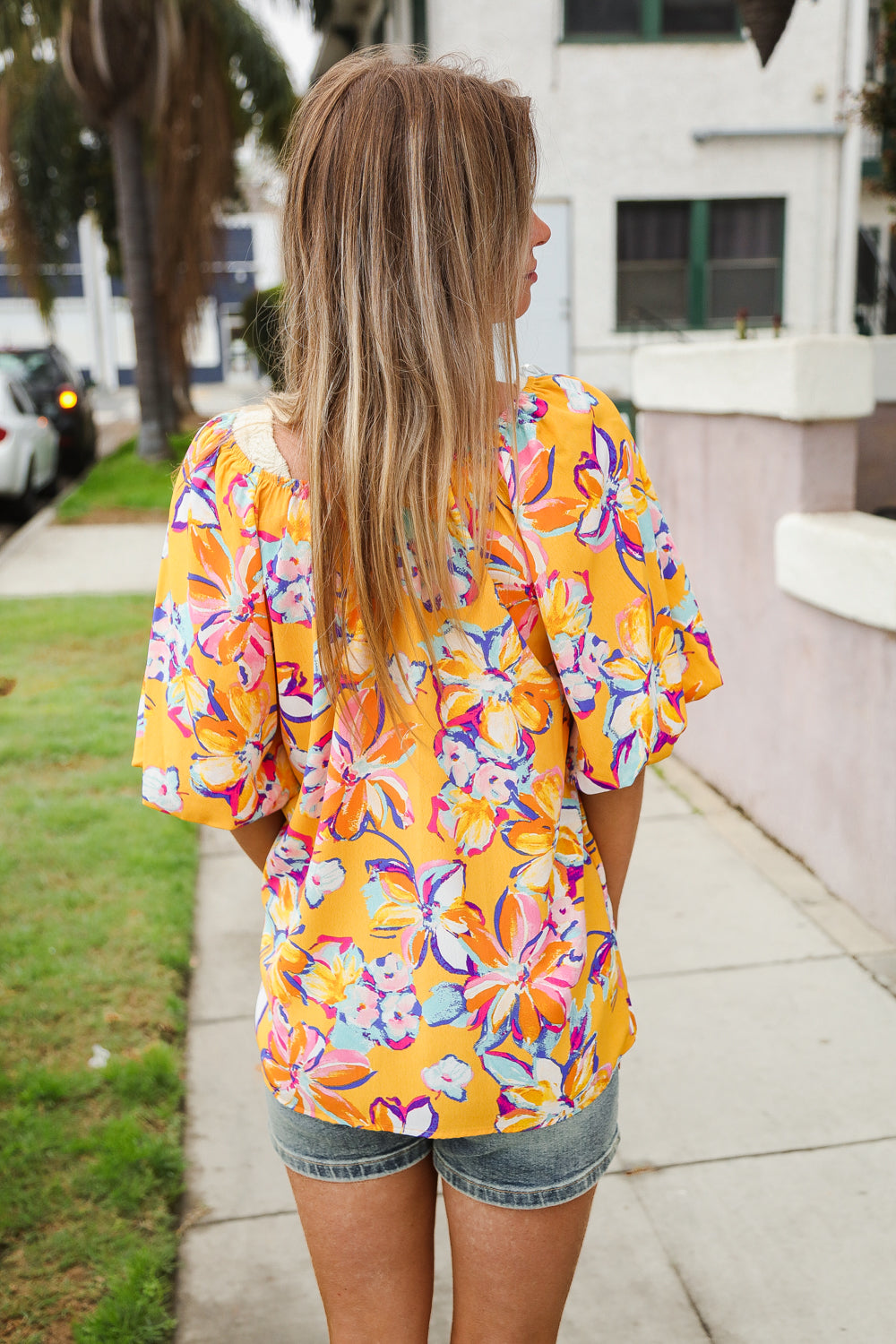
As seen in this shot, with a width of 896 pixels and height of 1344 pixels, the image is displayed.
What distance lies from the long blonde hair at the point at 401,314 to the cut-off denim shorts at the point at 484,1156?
53cm

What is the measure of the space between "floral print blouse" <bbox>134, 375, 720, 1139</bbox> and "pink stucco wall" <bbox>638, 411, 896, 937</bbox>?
8.08 feet

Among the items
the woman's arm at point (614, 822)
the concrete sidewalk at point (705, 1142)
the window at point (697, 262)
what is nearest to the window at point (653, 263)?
the window at point (697, 262)

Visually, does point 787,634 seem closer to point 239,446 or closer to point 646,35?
point 239,446

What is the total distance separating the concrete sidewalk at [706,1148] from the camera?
228 centimetres

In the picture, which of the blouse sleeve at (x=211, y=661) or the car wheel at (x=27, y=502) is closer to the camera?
the blouse sleeve at (x=211, y=661)

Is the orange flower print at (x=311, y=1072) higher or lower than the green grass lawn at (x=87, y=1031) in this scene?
higher

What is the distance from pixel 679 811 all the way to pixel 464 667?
3.60 m

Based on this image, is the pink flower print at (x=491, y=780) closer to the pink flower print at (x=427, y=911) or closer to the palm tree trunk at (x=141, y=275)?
the pink flower print at (x=427, y=911)

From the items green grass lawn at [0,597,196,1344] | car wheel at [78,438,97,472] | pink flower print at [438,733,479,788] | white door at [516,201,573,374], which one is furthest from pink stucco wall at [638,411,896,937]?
car wheel at [78,438,97,472]

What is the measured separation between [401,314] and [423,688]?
14.5 inches

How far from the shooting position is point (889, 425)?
5770 mm

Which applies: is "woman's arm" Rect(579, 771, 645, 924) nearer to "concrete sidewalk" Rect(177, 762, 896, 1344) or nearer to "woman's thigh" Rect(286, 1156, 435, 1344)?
"woman's thigh" Rect(286, 1156, 435, 1344)

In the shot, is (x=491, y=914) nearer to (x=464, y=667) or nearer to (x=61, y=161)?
(x=464, y=667)

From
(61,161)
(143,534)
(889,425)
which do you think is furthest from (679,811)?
(61,161)
